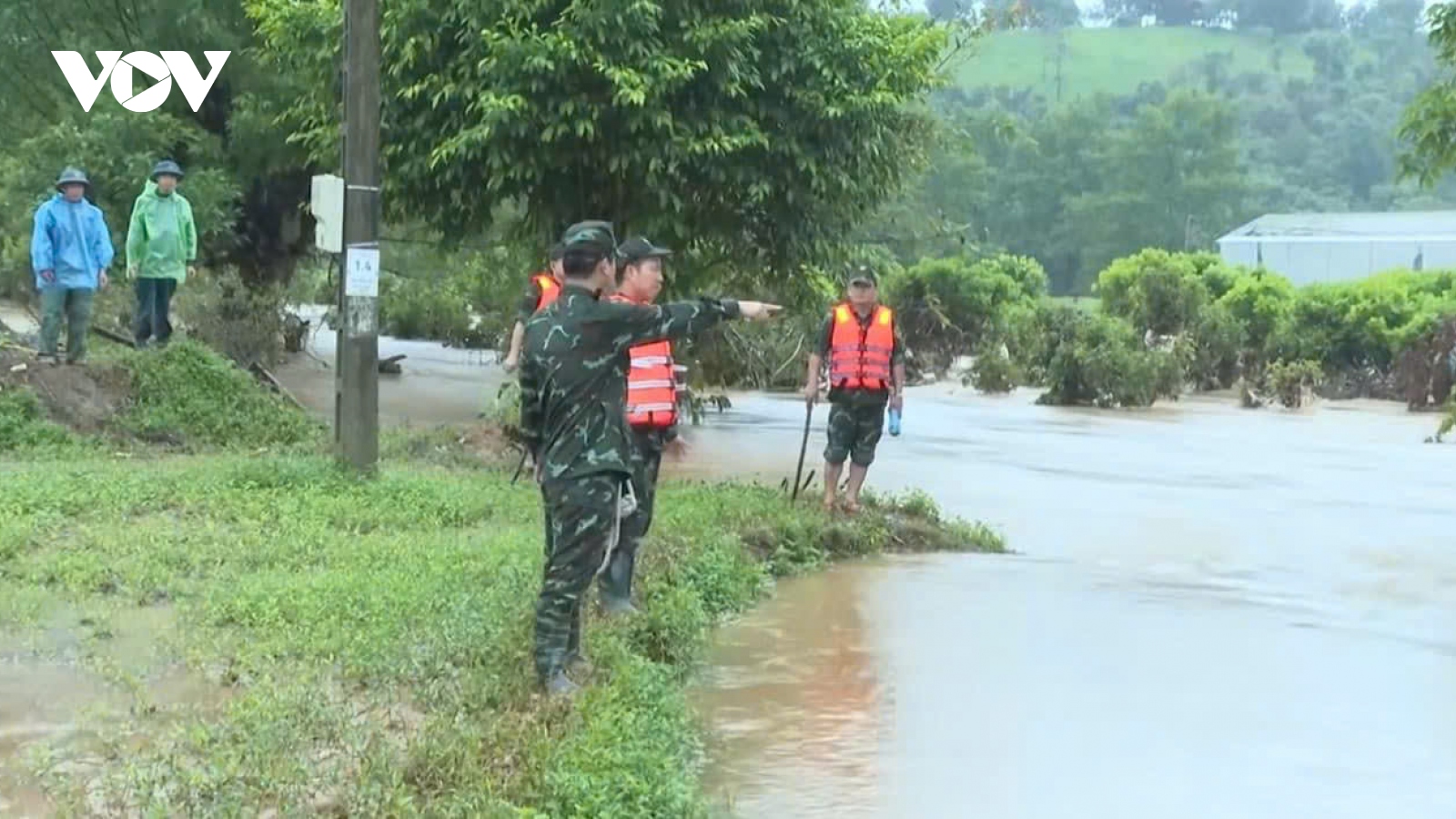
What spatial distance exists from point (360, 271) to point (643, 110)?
275cm

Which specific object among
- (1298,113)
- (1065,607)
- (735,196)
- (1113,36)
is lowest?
(1065,607)

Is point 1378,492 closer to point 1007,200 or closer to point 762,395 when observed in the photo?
point 762,395

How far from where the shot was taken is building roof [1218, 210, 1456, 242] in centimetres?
5469

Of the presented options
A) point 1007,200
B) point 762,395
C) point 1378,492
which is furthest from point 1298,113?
point 1378,492

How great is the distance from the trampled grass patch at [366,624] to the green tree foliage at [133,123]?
219 inches

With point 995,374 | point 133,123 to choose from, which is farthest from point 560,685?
point 995,374

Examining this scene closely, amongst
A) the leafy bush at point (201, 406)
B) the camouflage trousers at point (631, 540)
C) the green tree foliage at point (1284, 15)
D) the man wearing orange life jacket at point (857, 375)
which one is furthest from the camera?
the green tree foliage at point (1284, 15)

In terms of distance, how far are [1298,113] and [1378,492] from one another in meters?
90.9

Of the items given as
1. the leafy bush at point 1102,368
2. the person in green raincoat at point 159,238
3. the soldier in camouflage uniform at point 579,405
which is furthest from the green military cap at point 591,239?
the leafy bush at point 1102,368

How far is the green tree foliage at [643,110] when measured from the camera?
43.9ft

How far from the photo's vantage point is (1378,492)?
1944 centimetres

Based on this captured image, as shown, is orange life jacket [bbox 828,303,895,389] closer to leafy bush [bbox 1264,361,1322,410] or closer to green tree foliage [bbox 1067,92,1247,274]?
leafy bush [bbox 1264,361,1322,410]

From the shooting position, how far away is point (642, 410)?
9055mm

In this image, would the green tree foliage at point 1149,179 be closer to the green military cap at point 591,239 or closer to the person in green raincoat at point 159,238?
the person in green raincoat at point 159,238
